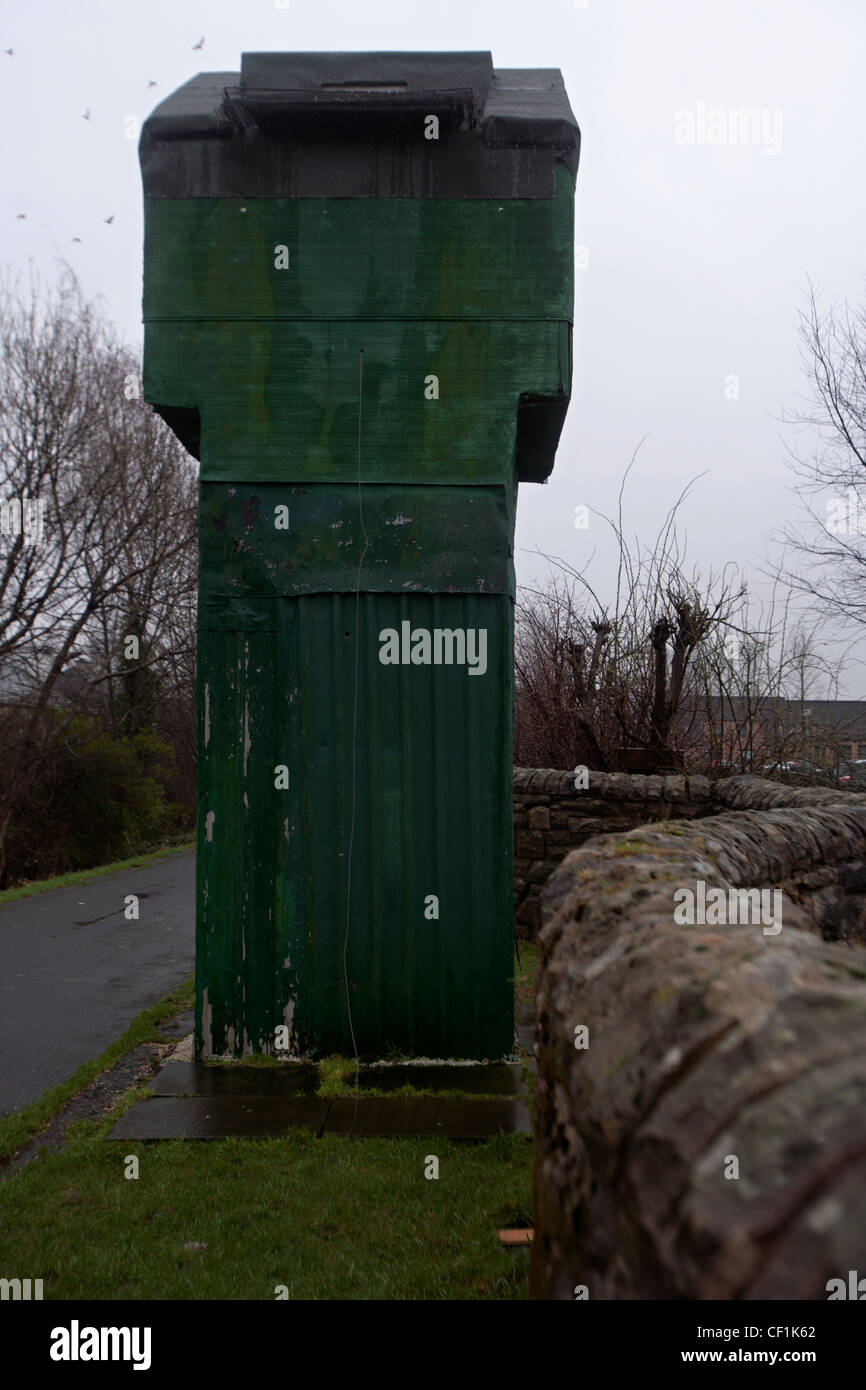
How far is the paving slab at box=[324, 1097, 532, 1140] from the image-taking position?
185 inches

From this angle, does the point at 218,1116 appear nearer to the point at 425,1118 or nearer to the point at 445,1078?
the point at 425,1118

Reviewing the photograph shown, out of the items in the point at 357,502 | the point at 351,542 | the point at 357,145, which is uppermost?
the point at 357,145

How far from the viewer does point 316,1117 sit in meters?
4.87

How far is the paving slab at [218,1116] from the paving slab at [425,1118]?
132mm

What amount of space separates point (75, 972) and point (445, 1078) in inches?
175

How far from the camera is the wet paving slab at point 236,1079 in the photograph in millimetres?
5246

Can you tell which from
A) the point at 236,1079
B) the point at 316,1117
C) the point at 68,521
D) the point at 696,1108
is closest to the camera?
the point at 696,1108

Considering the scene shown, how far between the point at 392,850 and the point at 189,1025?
2.19 metres

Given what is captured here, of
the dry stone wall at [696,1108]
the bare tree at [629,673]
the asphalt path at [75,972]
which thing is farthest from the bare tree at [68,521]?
the dry stone wall at [696,1108]

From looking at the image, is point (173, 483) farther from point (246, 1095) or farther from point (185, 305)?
point (246, 1095)

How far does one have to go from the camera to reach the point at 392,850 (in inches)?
227

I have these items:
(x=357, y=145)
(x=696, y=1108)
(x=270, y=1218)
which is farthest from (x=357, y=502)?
(x=696, y=1108)
